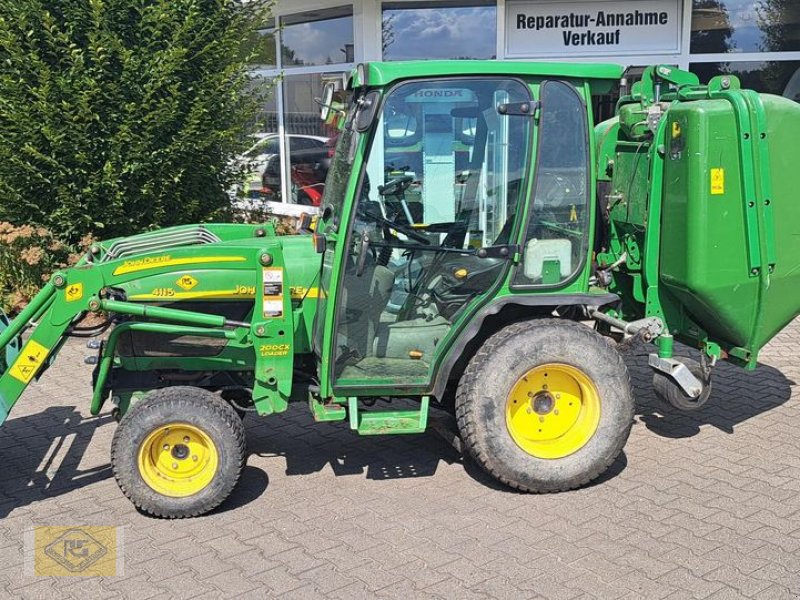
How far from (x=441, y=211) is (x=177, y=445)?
71.9 inches

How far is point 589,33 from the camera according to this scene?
959 cm

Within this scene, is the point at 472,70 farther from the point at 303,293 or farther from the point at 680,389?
the point at 680,389

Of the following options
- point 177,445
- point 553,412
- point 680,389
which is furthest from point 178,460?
point 680,389

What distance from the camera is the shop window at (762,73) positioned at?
31.2ft

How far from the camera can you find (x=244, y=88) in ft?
27.7

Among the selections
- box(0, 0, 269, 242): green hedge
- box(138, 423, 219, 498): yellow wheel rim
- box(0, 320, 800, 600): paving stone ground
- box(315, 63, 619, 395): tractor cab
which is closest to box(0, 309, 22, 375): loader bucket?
box(0, 320, 800, 600): paving stone ground

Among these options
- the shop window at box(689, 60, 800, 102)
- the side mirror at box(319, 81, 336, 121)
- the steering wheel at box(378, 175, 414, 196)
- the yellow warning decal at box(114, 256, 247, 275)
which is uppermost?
the shop window at box(689, 60, 800, 102)

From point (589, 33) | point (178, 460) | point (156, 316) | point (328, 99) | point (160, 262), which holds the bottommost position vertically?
point (178, 460)

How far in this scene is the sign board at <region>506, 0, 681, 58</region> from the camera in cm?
945

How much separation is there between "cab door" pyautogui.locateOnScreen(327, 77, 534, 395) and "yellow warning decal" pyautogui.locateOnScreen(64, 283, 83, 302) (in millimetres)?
1320

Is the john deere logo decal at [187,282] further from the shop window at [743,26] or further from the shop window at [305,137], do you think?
the shop window at [743,26]

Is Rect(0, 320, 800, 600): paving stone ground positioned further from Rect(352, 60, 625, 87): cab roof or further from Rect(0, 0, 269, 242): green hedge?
Rect(0, 0, 269, 242): green hedge

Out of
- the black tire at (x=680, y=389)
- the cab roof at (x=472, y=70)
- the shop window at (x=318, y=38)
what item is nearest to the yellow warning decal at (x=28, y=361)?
the cab roof at (x=472, y=70)

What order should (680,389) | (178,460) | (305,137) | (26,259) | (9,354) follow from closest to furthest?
(178,460), (9,354), (680,389), (26,259), (305,137)
